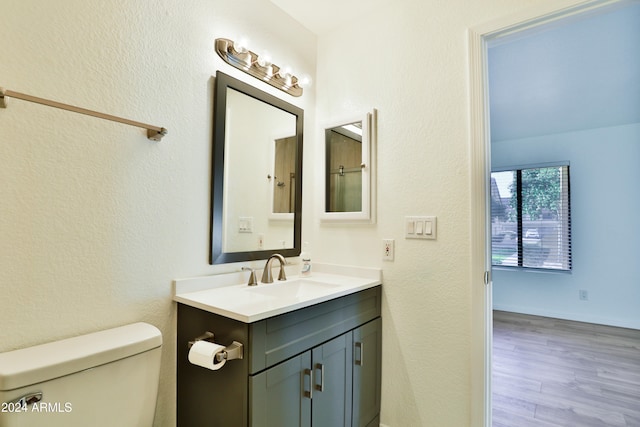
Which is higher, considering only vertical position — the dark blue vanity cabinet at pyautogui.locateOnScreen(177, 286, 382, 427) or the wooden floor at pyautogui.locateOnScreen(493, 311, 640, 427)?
the dark blue vanity cabinet at pyautogui.locateOnScreen(177, 286, 382, 427)

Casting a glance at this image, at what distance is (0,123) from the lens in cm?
93

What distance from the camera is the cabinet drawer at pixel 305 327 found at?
1085mm

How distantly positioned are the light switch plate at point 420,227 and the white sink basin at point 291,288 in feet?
1.59

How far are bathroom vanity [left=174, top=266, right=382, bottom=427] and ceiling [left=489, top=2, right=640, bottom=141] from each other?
1.59m

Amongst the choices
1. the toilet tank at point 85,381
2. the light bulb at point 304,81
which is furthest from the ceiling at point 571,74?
the toilet tank at point 85,381

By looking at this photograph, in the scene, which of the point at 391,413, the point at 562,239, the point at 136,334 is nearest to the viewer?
the point at 136,334

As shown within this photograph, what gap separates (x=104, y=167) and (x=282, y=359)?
0.98 metres

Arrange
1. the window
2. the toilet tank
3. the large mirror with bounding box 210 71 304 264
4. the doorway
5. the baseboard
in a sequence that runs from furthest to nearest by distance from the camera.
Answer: the window
the baseboard
the large mirror with bounding box 210 71 304 264
the doorway
the toilet tank

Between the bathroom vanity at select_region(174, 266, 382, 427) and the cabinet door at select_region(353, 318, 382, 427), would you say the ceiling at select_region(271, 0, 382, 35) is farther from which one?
the cabinet door at select_region(353, 318, 382, 427)

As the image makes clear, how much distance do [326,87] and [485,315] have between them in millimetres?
1650

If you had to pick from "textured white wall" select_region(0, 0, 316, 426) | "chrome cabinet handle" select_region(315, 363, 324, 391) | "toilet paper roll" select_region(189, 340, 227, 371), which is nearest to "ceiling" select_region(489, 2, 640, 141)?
"textured white wall" select_region(0, 0, 316, 426)

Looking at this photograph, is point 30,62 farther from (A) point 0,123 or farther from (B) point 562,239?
(B) point 562,239

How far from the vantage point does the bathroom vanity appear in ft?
3.54

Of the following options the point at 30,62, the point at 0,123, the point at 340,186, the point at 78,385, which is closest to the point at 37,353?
the point at 78,385
